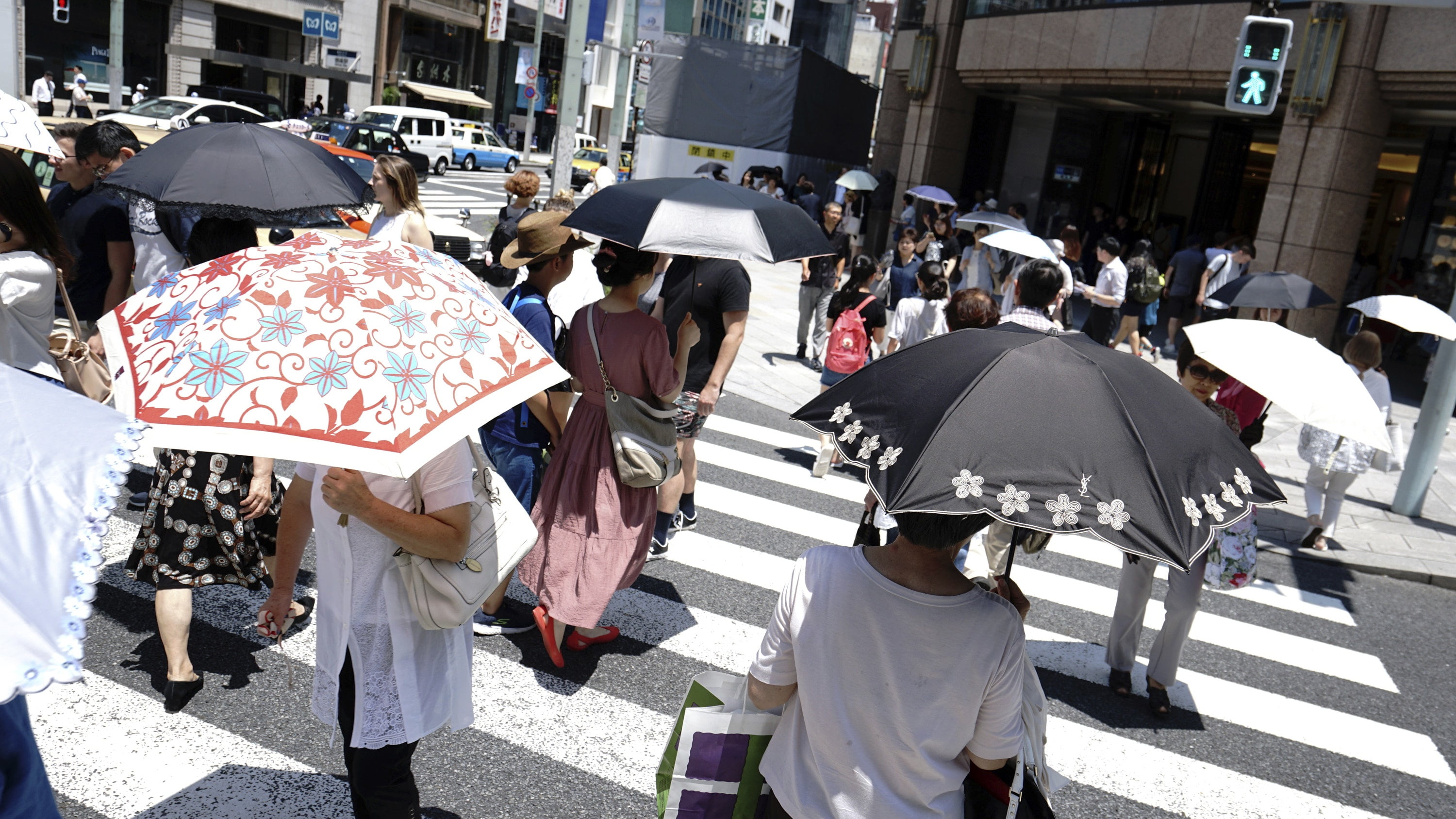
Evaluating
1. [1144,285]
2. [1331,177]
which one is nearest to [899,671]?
[1144,285]

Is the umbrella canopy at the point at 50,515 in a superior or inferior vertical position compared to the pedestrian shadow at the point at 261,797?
superior

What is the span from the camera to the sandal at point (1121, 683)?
529 cm

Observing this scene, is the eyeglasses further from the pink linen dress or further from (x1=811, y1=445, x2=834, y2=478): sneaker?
(x1=811, y1=445, x2=834, y2=478): sneaker

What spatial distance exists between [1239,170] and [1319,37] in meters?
8.50

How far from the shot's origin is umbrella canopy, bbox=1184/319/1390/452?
401 cm

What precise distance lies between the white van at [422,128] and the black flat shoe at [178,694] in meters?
31.6

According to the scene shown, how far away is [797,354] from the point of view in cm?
1291

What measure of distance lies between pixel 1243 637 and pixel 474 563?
5.28 m

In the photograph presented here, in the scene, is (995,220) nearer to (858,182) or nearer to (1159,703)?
(1159,703)

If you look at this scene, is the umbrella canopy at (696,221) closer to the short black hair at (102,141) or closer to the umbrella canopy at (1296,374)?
the umbrella canopy at (1296,374)

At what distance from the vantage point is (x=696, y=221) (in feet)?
15.6

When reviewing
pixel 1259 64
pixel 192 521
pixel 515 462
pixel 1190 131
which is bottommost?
pixel 192 521

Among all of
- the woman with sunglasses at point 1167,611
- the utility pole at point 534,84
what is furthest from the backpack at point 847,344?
the utility pole at point 534,84

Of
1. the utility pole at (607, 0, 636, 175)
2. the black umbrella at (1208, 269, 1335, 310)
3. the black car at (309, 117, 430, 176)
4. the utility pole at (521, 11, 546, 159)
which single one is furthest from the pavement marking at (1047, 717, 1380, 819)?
the utility pole at (521, 11, 546, 159)
